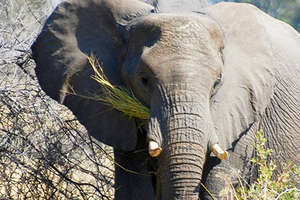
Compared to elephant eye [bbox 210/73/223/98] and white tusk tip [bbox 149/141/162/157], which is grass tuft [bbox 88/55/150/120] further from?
white tusk tip [bbox 149/141/162/157]

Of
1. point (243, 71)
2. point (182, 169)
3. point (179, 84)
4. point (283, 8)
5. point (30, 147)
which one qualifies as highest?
point (283, 8)

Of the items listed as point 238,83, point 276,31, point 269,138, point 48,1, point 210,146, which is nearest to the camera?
point 210,146

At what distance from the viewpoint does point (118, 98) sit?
390 cm

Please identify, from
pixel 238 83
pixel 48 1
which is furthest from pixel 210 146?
pixel 48 1

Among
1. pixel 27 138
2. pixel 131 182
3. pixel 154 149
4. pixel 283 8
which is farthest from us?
pixel 283 8

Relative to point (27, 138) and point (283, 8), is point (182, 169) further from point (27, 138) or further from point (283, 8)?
point (283, 8)

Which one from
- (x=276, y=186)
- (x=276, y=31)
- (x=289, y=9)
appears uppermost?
(x=289, y=9)

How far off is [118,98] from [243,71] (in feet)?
2.37

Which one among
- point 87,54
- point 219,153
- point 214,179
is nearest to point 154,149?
point 219,153

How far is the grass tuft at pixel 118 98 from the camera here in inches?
148

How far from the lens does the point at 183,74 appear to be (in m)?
3.36

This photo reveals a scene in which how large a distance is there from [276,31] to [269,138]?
76 centimetres

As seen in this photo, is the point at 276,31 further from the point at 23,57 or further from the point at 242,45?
the point at 23,57

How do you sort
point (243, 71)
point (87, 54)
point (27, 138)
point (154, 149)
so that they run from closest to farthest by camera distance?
1. point (154, 149)
2. point (243, 71)
3. point (87, 54)
4. point (27, 138)
